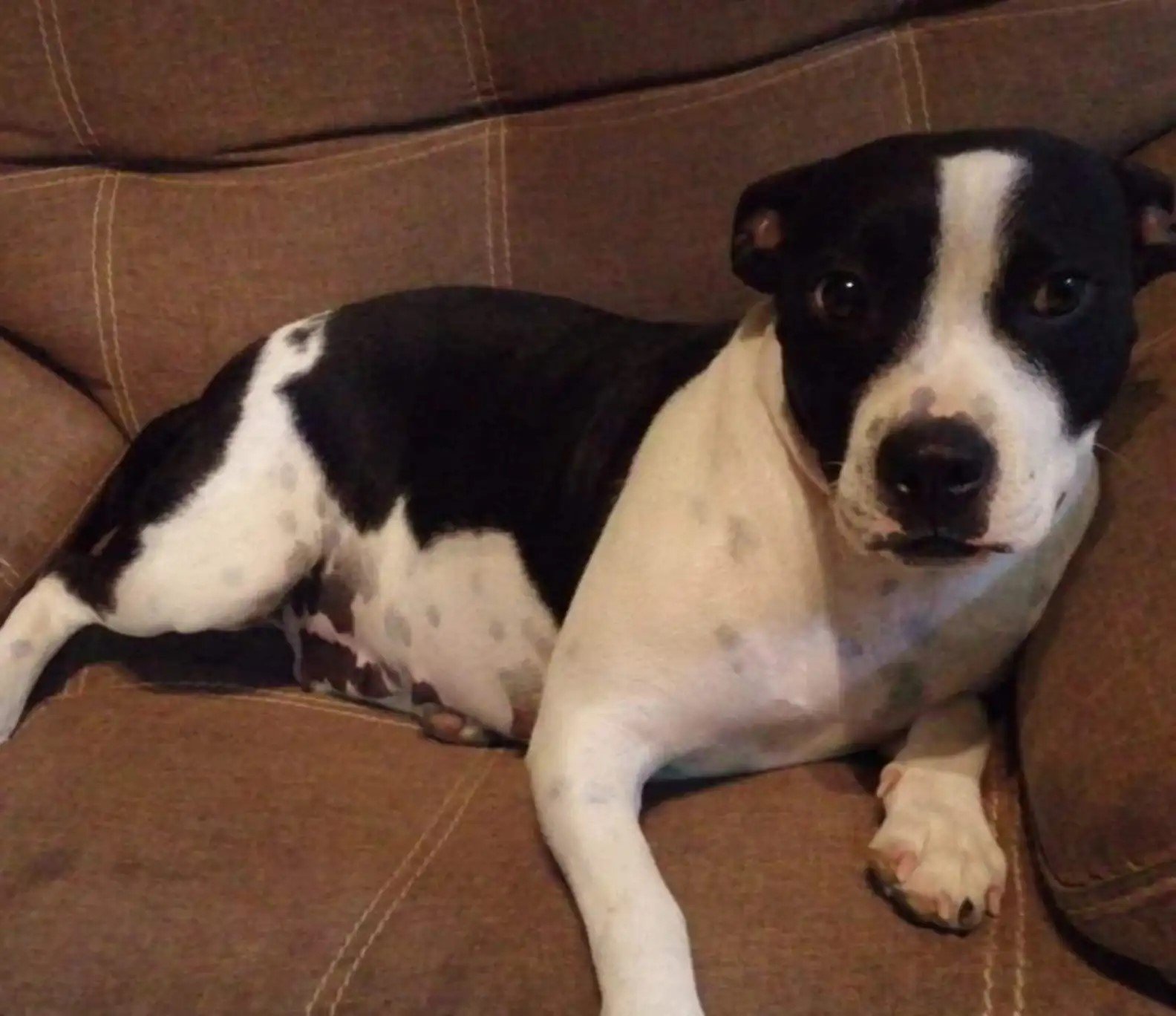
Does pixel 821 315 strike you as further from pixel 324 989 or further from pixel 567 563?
pixel 324 989

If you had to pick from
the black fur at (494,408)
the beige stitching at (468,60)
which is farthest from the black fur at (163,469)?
the beige stitching at (468,60)

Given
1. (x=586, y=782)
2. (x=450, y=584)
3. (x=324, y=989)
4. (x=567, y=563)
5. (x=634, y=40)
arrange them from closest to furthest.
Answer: (x=324, y=989)
(x=586, y=782)
(x=567, y=563)
(x=450, y=584)
(x=634, y=40)

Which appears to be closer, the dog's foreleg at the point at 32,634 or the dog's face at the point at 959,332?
the dog's face at the point at 959,332

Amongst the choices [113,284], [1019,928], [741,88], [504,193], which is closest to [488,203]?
[504,193]

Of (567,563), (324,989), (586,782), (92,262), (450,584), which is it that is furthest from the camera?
(92,262)

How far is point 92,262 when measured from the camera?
2.10 m

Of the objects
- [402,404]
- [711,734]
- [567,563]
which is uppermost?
[402,404]

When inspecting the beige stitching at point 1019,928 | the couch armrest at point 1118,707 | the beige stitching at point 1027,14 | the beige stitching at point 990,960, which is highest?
the beige stitching at point 1027,14

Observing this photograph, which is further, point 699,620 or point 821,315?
point 699,620

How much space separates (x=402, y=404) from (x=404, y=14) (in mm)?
581

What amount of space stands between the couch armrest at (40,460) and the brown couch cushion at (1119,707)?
1.32 meters

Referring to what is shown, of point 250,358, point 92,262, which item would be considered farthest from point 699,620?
point 92,262

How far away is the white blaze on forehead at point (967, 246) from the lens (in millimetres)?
1221

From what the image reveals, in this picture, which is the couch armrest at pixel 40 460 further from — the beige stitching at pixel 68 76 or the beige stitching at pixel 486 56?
the beige stitching at pixel 486 56
